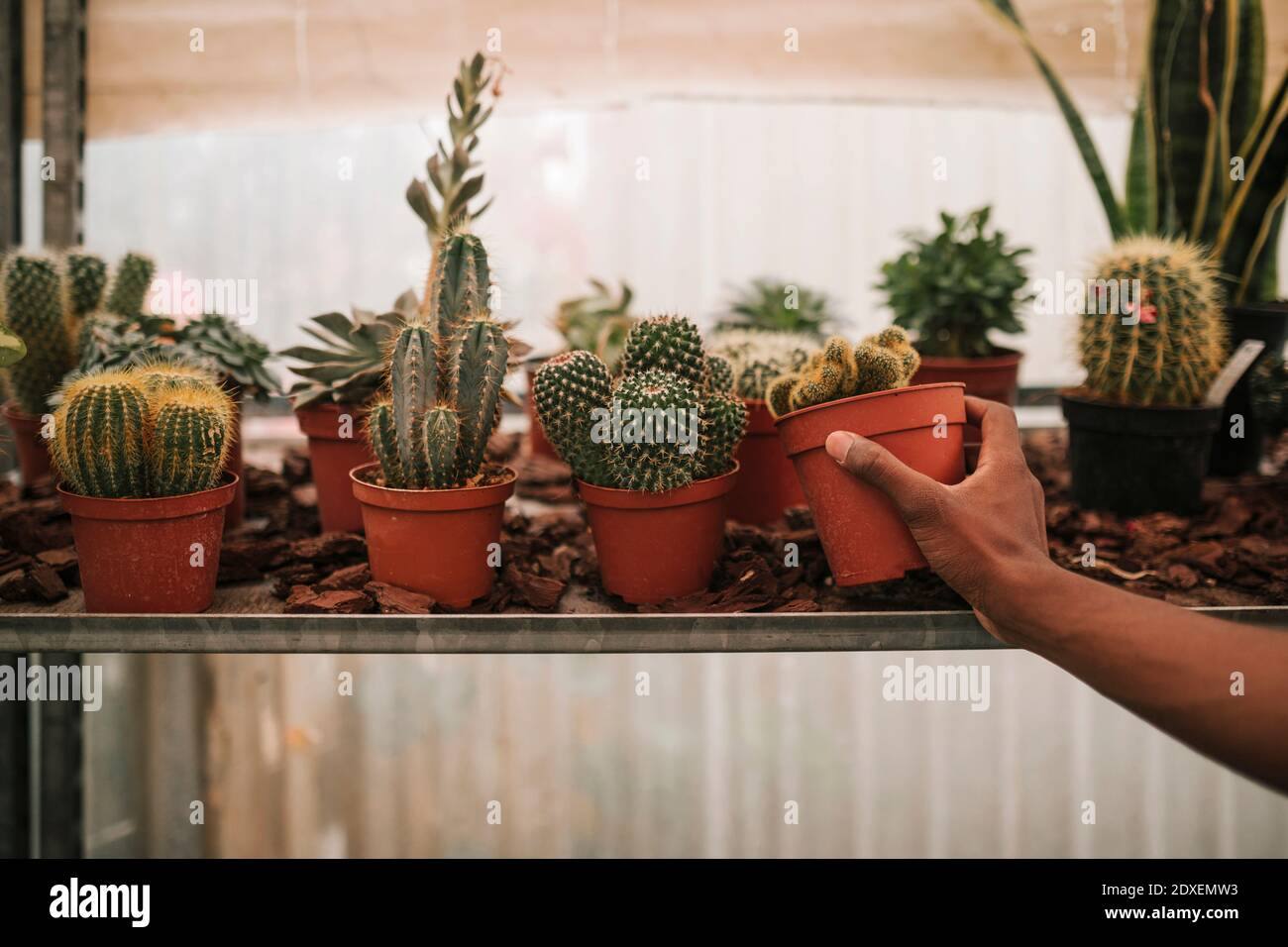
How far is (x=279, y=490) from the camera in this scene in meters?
1.72

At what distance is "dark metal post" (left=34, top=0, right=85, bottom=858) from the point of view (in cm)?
212

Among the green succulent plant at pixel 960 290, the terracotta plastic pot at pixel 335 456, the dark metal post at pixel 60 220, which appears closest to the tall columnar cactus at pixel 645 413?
the terracotta plastic pot at pixel 335 456

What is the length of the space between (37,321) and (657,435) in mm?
1112

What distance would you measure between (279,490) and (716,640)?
3.12 ft

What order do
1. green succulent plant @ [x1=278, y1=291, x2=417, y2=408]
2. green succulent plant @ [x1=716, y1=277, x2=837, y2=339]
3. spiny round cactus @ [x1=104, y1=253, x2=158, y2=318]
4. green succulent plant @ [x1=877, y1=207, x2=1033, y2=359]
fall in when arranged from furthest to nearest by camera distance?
green succulent plant @ [x1=716, y1=277, x2=837, y2=339]
green succulent plant @ [x1=877, y1=207, x2=1033, y2=359]
spiny round cactus @ [x1=104, y1=253, x2=158, y2=318]
green succulent plant @ [x1=278, y1=291, x2=417, y2=408]

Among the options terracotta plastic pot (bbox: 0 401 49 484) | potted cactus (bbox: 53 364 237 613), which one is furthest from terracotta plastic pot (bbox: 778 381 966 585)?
terracotta plastic pot (bbox: 0 401 49 484)

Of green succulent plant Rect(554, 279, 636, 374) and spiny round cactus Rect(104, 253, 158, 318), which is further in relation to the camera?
green succulent plant Rect(554, 279, 636, 374)

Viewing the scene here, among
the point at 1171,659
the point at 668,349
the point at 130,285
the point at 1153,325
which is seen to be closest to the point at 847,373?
the point at 668,349

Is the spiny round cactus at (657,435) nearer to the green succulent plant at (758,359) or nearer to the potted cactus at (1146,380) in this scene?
the green succulent plant at (758,359)

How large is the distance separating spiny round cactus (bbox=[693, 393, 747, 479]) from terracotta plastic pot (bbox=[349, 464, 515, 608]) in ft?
0.84

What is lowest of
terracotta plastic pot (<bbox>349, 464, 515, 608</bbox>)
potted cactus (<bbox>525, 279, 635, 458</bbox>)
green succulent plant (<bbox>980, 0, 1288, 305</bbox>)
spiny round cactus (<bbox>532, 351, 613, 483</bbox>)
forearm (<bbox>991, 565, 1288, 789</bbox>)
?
forearm (<bbox>991, 565, 1288, 789</bbox>)

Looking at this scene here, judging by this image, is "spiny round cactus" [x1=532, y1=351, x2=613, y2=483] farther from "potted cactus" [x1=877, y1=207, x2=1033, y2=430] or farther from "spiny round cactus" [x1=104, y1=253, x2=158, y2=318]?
"spiny round cactus" [x1=104, y1=253, x2=158, y2=318]

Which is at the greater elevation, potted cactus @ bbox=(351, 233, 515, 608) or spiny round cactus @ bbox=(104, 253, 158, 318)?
spiny round cactus @ bbox=(104, 253, 158, 318)
